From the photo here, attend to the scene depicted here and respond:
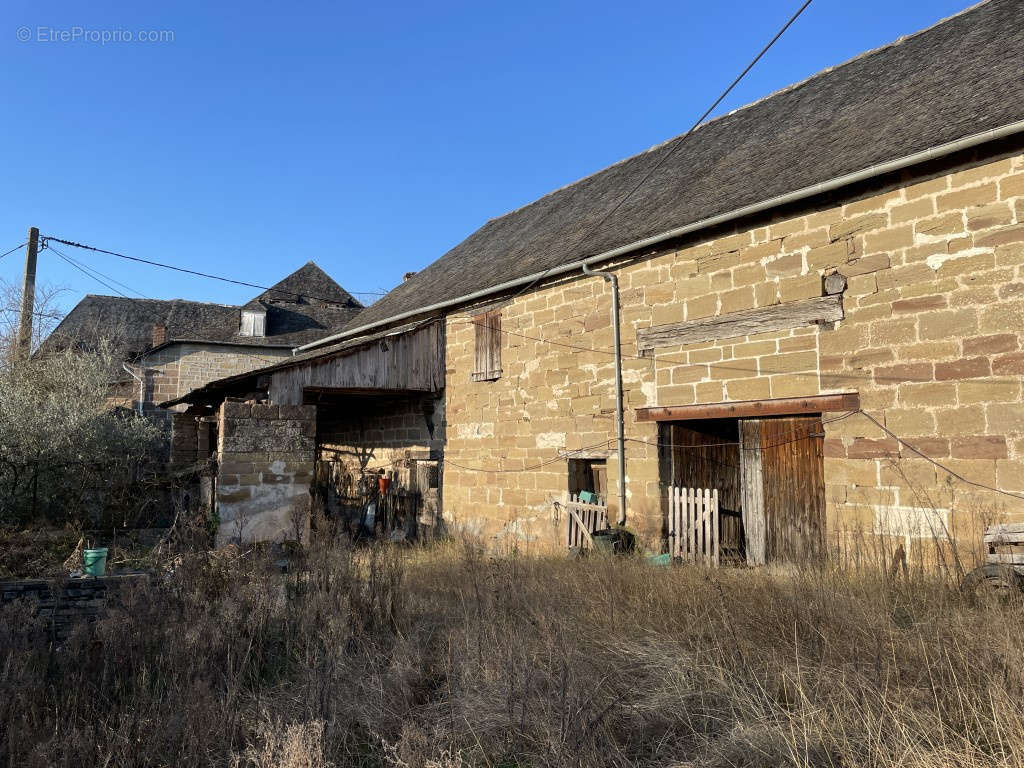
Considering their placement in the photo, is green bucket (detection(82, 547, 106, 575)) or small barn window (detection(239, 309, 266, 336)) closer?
green bucket (detection(82, 547, 106, 575))

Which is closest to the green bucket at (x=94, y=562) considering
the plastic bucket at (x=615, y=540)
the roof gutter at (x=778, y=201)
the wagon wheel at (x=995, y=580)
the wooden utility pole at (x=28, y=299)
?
the plastic bucket at (x=615, y=540)

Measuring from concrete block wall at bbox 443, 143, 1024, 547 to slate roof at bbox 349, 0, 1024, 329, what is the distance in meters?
0.38

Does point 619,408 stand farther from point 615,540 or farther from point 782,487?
point 782,487

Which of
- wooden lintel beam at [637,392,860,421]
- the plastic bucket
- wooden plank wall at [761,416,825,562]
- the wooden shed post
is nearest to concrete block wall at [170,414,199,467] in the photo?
the plastic bucket

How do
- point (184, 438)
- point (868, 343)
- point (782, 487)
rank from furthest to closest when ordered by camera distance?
point (184, 438), point (782, 487), point (868, 343)

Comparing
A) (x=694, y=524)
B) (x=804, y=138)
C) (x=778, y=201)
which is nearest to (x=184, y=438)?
(x=694, y=524)


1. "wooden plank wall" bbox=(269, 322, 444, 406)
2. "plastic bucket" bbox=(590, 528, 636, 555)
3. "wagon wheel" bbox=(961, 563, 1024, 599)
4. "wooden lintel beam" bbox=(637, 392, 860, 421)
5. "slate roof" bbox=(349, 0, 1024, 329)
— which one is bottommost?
"plastic bucket" bbox=(590, 528, 636, 555)

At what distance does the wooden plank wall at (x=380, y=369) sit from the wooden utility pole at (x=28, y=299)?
889 cm

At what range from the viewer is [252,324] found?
82.7 feet

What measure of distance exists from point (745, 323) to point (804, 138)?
284 centimetres

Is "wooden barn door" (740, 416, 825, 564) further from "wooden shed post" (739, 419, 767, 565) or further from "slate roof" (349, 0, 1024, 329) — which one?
"slate roof" (349, 0, 1024, 329)

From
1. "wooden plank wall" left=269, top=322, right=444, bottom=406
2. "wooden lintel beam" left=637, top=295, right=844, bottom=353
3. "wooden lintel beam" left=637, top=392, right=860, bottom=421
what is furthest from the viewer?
"wooden plank wall" left=269, top=322, right=444, bottom=406

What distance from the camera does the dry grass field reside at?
2.98 m

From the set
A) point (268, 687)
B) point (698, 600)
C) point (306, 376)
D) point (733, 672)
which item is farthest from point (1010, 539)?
point (306, 376)
